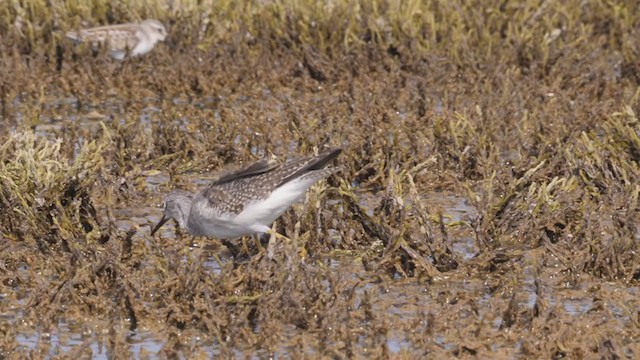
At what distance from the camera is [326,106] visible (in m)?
10.8

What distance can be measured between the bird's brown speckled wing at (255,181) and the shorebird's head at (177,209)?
23cm

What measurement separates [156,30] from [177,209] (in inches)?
191

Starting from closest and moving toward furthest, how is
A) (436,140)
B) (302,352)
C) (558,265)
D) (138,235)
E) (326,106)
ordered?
(302,352) < (558,265) < (138,235) < (436,140) < (326,106)

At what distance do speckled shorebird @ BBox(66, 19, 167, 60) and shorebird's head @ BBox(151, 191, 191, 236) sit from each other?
4.43 meters

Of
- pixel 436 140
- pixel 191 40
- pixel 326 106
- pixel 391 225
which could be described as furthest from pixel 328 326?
pixel 191 40

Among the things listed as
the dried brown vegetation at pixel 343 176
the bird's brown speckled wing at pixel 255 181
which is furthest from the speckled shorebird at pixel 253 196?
the dried brown vegetation at pixel 343 176

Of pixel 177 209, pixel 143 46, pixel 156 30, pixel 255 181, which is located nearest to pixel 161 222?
pixel 177 209

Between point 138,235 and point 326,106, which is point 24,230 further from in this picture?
point 326,106

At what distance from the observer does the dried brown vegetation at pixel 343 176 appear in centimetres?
633

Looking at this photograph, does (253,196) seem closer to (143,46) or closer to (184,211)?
(184,211)

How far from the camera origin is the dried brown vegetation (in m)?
6.33

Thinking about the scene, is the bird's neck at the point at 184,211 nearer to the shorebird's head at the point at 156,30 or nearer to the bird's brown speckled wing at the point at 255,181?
the bird's brown speckled wing at the point at 255,181

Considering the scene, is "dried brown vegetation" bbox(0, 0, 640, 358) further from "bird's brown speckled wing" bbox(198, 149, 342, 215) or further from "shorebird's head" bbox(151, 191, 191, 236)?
"bird's brown speckled wing" bbox(198, 149, 342, 215)

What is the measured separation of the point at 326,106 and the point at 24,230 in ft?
11.5
